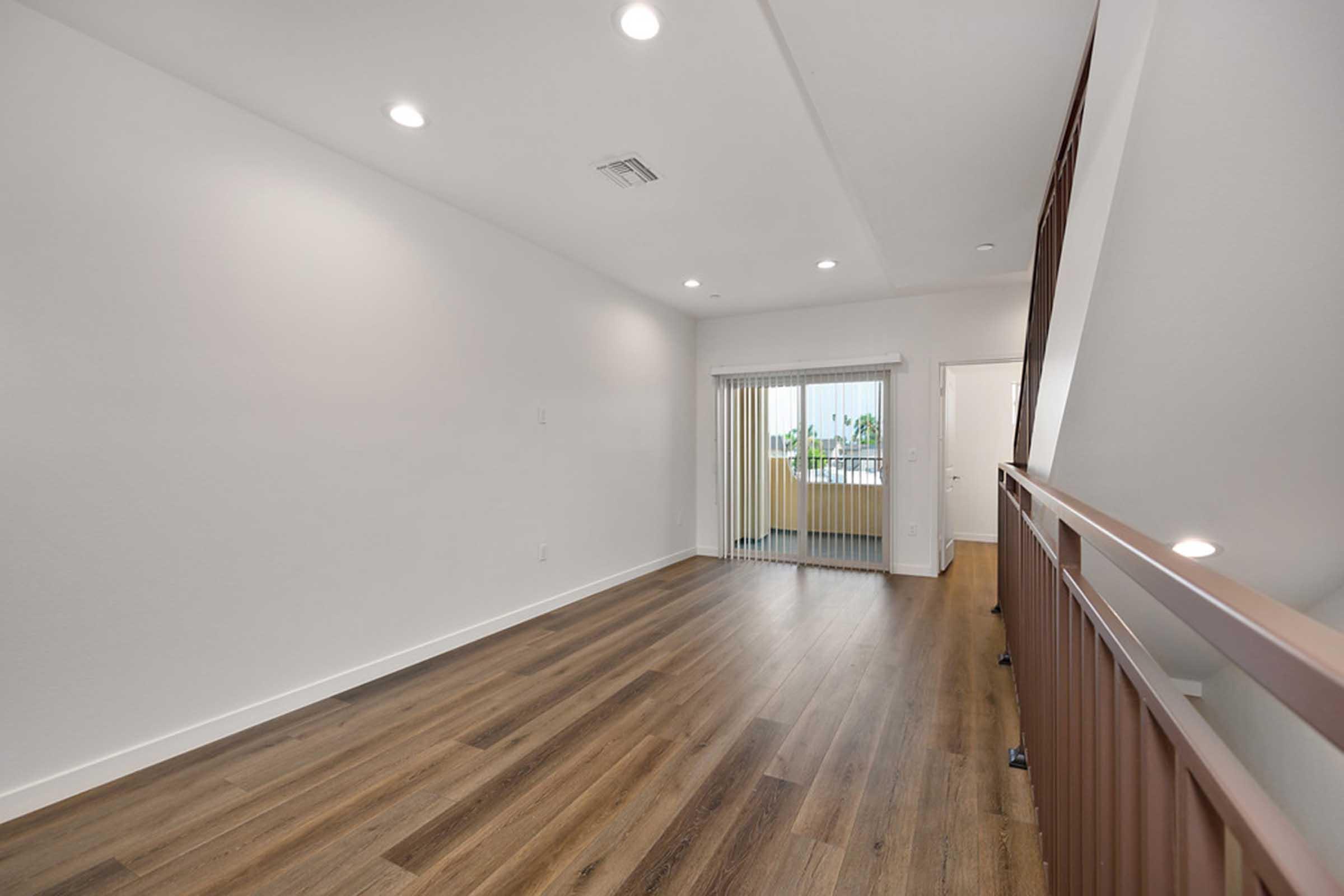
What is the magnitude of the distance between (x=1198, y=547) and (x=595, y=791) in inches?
93.8

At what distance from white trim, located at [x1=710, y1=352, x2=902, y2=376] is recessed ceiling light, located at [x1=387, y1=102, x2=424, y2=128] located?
387 centimetres

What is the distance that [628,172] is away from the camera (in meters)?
2.96

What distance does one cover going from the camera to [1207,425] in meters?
1.70

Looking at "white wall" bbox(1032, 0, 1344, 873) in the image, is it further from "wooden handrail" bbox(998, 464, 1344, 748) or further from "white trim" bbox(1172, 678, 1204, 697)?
"wooden handrail" bbox(998, 464, 1344, 748)

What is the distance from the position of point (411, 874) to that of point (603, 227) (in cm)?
330

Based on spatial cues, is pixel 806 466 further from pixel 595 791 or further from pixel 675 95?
pixel 595 791

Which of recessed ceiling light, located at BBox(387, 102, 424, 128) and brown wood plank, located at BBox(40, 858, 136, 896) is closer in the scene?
brown wood plank, located at BBox(40, 858, 136, 896)

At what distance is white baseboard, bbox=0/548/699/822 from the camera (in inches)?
76.0

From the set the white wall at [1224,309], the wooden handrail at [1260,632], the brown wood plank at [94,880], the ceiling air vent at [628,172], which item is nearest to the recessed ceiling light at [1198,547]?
the white wall at [1224,309]

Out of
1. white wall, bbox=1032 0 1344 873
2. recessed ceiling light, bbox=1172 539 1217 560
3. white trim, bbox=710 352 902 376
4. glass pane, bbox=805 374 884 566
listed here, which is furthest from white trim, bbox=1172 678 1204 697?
white trim, bbox=710 352 902 376

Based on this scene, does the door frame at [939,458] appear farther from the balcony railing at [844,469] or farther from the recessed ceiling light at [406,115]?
the recessed ceiling light at [406,115]

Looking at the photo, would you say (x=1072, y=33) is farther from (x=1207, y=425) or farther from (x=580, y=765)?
(x=580, y=765)

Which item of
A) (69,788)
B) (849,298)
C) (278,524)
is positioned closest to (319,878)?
(69,788)

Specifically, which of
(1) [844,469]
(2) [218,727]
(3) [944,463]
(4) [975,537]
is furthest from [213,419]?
(4) [975,537]
